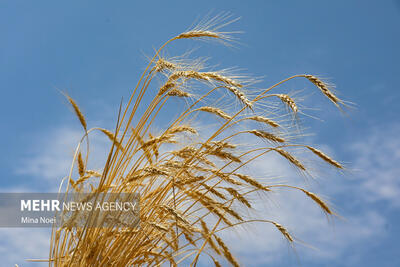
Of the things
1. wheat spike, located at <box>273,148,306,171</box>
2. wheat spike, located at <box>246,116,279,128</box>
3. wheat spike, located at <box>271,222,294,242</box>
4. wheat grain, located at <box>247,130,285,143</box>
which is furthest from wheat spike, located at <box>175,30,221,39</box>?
wheat spike, located at <box>271,222,294,242</box>

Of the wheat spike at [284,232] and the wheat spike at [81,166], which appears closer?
the wheat spike at [284,232]

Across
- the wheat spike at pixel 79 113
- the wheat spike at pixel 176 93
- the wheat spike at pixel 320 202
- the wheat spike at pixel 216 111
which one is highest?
the wheat spike at pixel 79 113

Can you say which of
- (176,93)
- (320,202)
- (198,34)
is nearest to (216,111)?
(176,93)

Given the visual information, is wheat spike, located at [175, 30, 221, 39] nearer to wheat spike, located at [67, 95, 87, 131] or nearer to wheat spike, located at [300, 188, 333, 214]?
wheat spike, located at [67, 95, 87, 131]

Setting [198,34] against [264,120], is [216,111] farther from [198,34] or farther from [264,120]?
[198,34]

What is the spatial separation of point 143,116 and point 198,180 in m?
0.64

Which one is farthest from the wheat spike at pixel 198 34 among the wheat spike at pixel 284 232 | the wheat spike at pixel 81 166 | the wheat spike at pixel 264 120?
the wheat spike at pixel 284 232

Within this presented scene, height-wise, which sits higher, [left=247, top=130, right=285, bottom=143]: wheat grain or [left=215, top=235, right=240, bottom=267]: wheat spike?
[left=247, top=130, right=285, bottom=143]: wheat grain

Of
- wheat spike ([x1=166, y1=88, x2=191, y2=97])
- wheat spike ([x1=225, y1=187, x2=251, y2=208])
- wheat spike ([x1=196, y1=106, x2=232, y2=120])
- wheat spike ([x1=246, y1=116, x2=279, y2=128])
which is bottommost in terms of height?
wheat spike ([x1=225, y1=187, x2=251, y2=208])

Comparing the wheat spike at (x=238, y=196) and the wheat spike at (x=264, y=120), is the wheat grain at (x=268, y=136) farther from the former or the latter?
the wheat spike at (x=238, y=196)

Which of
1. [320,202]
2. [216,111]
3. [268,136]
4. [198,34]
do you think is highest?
[198,34]

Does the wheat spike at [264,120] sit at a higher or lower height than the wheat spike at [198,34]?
lower

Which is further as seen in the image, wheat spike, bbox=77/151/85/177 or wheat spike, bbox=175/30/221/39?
wheat spike, bbox=77/151/85/177

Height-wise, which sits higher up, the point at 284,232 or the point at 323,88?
the point at 323,88
